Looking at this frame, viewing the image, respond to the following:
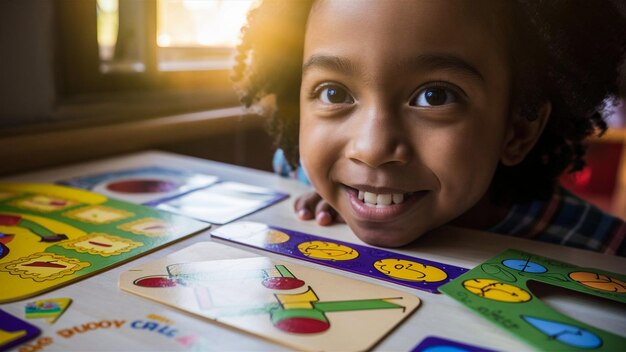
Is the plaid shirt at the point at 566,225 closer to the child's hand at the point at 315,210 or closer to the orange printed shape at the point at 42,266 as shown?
the child's hand at the point at 315,210

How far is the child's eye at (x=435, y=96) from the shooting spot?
0.53 metres

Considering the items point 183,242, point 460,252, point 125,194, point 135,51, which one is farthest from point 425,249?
point 135,51

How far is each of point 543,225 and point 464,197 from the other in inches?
12.6

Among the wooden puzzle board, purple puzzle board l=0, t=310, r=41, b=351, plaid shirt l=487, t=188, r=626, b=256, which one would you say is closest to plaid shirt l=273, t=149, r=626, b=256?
plaid shirt l=487, t=188, r=626, b=256

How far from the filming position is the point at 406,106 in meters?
0.53

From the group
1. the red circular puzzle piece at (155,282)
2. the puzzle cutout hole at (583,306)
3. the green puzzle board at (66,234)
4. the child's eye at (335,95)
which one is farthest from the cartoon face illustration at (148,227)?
the puzzle cutout hole at (583,306)

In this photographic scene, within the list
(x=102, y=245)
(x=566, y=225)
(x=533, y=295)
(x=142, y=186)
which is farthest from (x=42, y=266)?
(x=566, y=225)

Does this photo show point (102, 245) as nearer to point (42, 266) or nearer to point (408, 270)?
point (42, 266)

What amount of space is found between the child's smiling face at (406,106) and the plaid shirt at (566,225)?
0.26 meters

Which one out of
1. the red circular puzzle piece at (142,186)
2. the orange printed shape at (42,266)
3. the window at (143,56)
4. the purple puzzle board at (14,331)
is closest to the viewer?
the purple puzzle board at (14,331)

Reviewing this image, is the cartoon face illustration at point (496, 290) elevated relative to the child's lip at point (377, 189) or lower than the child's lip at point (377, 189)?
lower

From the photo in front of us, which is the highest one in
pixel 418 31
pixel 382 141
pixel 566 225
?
pixel 418 31

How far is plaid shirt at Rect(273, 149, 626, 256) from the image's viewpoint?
0.77m

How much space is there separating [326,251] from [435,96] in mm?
187
